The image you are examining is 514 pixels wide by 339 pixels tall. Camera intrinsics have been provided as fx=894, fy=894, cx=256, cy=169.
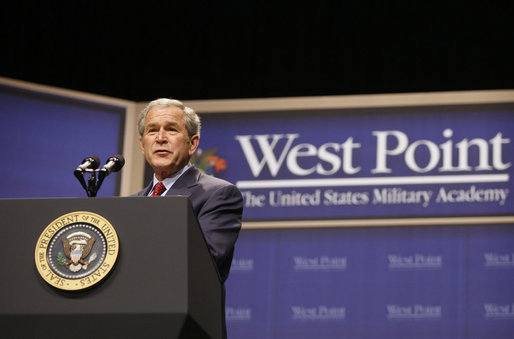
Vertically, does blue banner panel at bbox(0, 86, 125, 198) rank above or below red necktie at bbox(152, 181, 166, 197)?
above

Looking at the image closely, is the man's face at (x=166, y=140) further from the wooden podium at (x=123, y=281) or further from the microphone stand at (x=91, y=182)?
the wooden podium at (x=123, y=281)

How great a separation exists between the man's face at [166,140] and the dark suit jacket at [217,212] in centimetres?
8

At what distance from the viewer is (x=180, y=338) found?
1.57 m

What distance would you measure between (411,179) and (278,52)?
1190 mm

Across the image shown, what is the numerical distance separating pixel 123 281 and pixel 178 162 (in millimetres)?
585

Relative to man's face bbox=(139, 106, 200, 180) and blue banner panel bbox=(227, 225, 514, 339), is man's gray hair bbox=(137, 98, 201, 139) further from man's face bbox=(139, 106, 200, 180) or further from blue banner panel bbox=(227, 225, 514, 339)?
blue banner panel bbox=(227, 225, 514, 339)

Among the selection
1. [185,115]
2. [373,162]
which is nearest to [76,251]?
[185,115]

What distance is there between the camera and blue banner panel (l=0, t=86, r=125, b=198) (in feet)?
14.1

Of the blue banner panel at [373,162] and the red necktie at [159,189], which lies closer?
the red necktie at [159,189]

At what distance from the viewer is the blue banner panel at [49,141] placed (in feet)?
14.1

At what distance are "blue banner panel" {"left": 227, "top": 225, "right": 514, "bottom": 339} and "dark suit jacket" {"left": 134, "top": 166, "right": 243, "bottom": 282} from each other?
81.4 inches

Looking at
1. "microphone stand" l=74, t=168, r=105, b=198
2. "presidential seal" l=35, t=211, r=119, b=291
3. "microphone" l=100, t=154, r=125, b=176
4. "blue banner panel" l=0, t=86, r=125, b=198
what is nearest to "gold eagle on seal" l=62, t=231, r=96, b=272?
"presidential seal" l=35, t=211, r=119, b=291

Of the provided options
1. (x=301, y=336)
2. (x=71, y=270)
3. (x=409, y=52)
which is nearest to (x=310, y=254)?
(x=301, y=336)

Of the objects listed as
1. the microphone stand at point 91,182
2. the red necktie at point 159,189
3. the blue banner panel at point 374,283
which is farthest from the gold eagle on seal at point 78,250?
the blue banner panel at point 374,283
